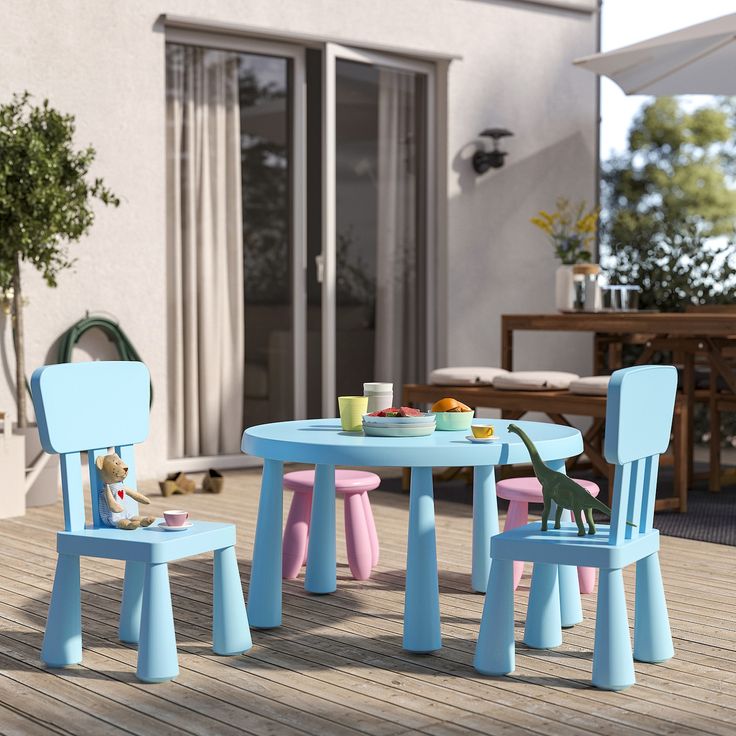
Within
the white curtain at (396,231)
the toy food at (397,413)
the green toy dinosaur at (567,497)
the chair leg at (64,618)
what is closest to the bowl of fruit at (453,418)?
the toy food at (397,413)

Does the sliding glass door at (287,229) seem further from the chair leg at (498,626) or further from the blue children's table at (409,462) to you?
the chair leg at (498,626)

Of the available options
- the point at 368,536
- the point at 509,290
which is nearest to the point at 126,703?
the point at 368,536

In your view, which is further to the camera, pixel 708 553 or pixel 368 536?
pixel 708 553

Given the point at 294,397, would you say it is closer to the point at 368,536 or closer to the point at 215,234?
the point at 215,234

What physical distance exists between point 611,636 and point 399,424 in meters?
0.79

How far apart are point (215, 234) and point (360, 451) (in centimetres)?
370

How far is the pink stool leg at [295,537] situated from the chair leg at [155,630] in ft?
3.80

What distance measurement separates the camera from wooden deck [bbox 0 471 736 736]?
2.73 m

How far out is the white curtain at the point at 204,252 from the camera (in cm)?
651

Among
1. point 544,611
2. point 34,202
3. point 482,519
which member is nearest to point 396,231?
point 34,202

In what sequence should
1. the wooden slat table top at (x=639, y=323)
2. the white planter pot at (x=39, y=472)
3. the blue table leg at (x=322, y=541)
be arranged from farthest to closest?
the white planter pot at (x=39, y=472), the wooden slat table top at (x=639, y=323), the blue table leg at (x=322, y=541)

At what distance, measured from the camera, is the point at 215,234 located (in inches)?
261

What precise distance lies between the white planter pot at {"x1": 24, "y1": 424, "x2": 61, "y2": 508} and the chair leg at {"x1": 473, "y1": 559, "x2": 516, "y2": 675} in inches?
119

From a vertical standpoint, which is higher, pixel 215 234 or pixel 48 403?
pixel 215 234
